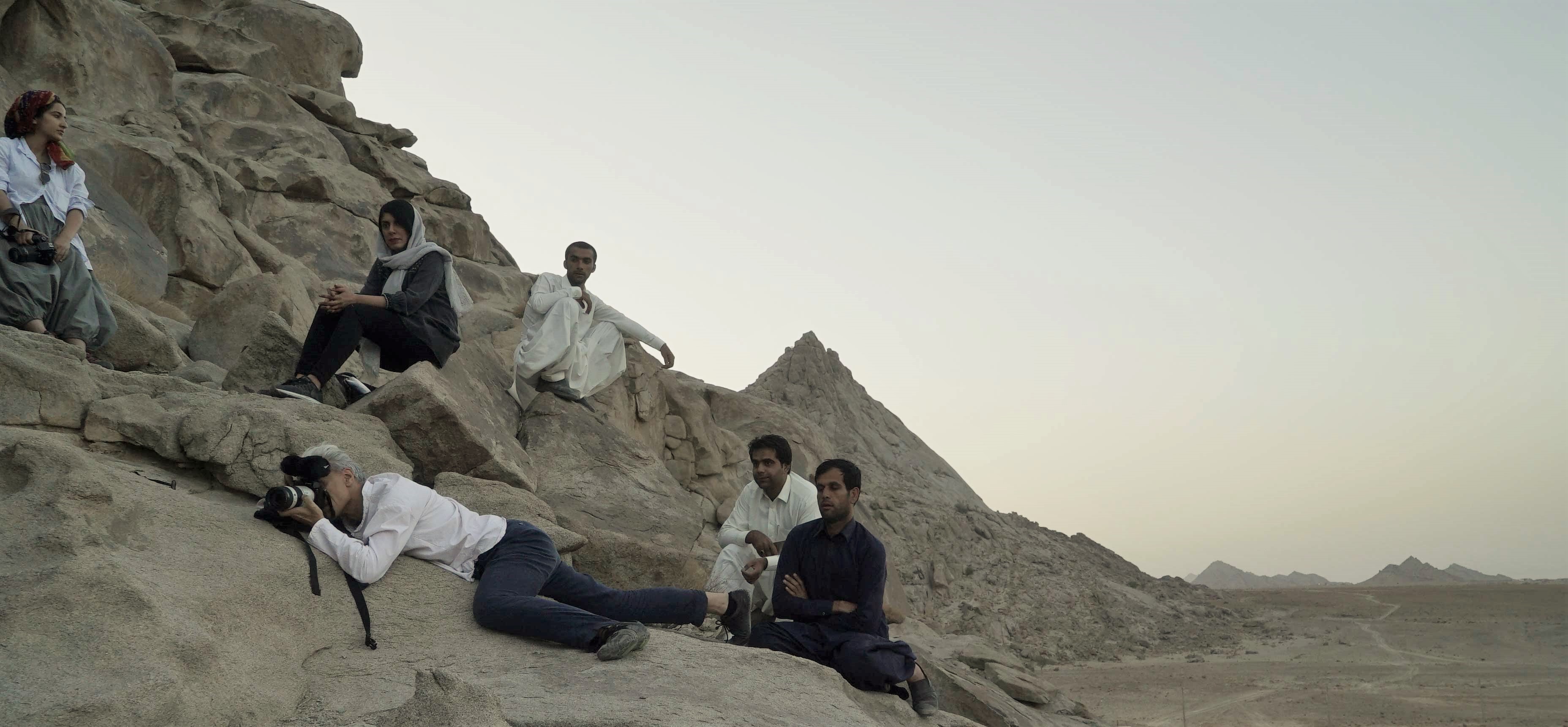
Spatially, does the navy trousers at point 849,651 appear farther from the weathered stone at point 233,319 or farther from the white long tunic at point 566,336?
the weathered stone at point 233,319

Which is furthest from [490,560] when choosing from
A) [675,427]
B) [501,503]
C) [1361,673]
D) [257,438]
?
[1361,673]

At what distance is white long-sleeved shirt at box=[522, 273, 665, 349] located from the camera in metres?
8.73

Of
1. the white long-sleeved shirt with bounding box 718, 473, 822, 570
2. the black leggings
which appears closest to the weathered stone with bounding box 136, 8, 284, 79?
the black leggings

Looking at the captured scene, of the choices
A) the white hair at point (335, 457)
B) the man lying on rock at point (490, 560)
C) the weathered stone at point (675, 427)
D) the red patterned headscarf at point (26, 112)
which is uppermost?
the red patterned headscarf at point (26, 112)

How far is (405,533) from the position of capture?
444cm

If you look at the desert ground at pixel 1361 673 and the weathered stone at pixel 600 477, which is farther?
the desert ground at pixel 1361 673

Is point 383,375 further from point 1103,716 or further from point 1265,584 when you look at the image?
point 1265,584

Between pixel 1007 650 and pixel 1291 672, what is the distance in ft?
11.9

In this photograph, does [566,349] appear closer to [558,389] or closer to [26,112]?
[558,389]

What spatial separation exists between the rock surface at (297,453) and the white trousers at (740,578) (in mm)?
660

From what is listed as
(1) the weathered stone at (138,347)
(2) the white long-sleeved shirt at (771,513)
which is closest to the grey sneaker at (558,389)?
(1) the weathered stone at (138,347)

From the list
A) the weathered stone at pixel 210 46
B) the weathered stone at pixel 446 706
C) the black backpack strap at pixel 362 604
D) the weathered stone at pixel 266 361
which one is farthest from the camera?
the weathered stone at pixel 210 46

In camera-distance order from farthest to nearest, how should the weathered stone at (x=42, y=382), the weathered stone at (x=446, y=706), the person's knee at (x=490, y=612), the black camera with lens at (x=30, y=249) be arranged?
the black camera with lens at (x=30, y=249) < the weathered stone at (x=42, y=382) < the person's knee at (x=490, y=612) < the weathered stone at (x=446, y=706)

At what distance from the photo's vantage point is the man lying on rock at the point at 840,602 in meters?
4.90
